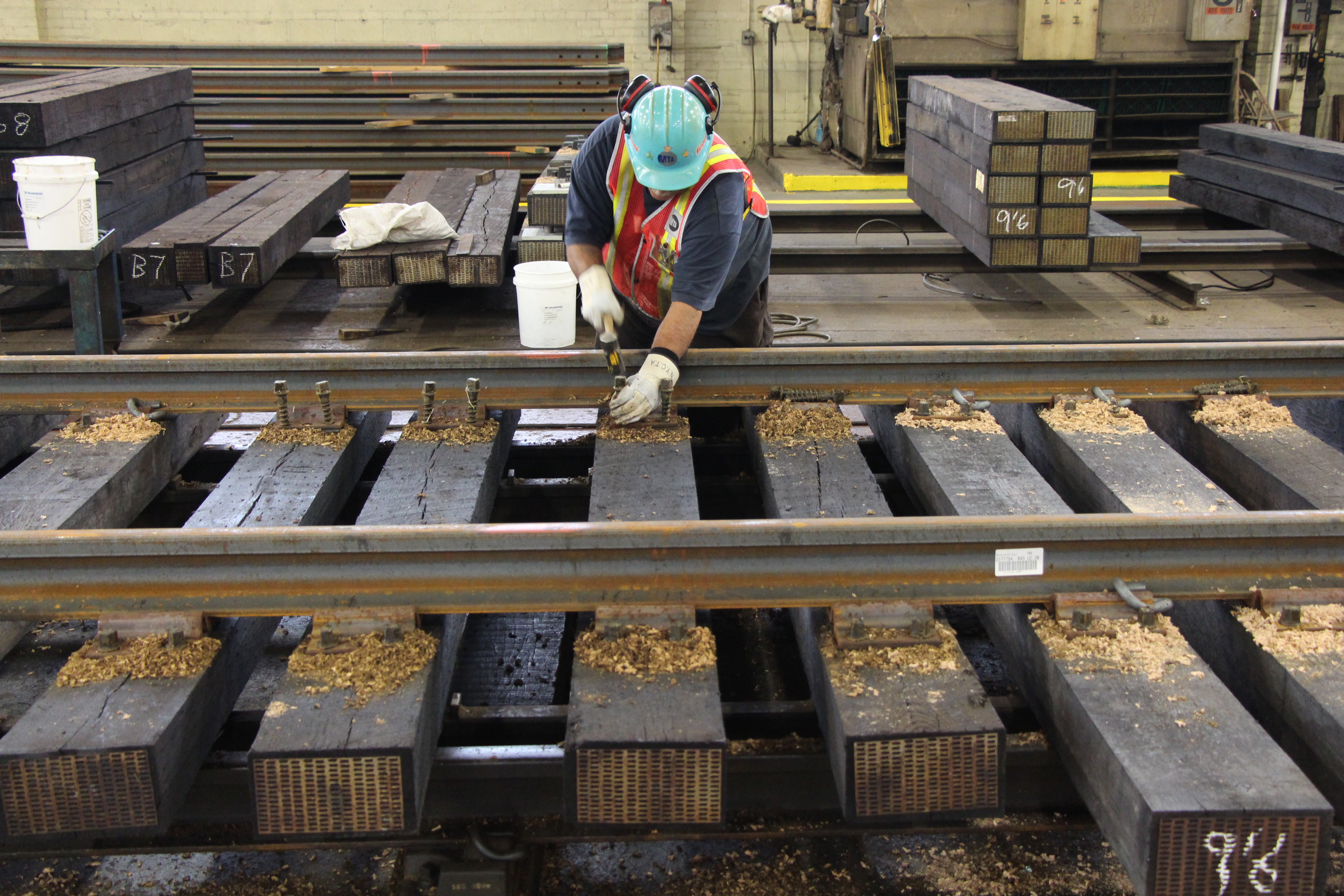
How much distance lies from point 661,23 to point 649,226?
1134 centimetres

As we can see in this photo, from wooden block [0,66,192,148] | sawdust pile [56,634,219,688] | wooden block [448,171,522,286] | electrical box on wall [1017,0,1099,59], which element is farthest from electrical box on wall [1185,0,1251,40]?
sawdust pile [56,634,219,688]

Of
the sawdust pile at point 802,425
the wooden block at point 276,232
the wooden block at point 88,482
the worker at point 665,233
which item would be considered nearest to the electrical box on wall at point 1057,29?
the wooden block at point 276,232

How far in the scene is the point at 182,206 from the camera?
29.7 ft

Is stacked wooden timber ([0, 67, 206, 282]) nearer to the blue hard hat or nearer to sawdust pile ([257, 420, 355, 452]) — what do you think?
sawdust pile ([257, 420, 355, 452])

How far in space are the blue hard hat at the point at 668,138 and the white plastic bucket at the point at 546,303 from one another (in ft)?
9.04

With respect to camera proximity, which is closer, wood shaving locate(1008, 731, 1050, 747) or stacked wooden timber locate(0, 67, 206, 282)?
wood shaving locate(1008, 731, 1050, 747)

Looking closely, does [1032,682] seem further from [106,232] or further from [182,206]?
[182,206]

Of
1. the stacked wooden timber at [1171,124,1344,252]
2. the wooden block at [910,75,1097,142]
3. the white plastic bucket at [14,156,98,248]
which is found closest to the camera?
the white plastic bucket at [14,156,98,248]

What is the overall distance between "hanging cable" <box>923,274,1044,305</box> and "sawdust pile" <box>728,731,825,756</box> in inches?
246

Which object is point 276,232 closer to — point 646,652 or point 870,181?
point 646,652

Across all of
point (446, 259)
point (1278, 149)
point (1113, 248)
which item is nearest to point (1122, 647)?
point (446, 259)

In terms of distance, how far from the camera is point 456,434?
3.55 metres

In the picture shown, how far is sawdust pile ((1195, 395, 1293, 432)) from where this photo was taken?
3.56 m

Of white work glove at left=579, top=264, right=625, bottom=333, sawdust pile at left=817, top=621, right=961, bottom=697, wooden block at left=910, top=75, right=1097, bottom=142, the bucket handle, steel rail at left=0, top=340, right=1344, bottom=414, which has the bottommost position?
sawdust pile at left=817, top=621, right=961, bottom=697
